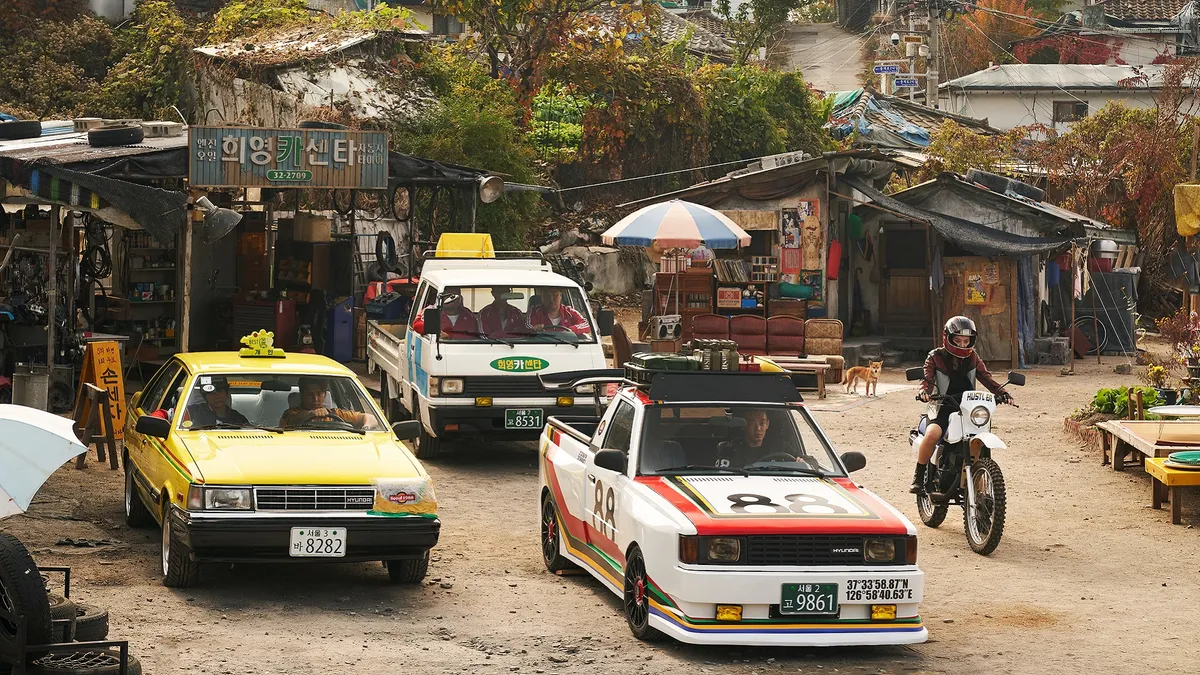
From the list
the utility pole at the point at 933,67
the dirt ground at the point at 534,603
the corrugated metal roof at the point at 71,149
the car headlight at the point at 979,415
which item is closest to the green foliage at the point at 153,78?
the corrugated metal roof at the point at 71,149

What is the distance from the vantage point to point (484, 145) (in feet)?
87.1

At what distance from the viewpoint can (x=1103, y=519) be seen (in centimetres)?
1280

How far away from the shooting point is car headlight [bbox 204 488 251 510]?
888 cm

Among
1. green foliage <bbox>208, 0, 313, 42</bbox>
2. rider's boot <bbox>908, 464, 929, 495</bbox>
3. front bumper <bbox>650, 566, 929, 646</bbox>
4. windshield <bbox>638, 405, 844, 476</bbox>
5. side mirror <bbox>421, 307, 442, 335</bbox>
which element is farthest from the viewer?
green foliage <bbox>208, 0, 313, 42</bbox>

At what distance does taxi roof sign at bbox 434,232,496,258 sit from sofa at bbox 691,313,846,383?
5765 mm

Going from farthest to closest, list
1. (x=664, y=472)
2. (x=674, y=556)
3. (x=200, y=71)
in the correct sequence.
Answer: (x=200, y=71) → (x=664, y=472) → (x=674, y=556)

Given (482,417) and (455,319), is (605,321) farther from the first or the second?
(482,417)

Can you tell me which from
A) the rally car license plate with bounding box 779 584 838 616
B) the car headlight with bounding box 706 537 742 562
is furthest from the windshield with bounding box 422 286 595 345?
the rally car license plate with bounding box 779 584 838 616

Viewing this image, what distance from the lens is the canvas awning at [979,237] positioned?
24469 millimetres

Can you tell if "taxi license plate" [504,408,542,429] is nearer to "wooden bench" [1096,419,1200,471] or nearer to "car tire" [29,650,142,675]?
"wooden bench" [1096,419,1200,471]

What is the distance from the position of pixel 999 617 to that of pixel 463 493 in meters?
5.69

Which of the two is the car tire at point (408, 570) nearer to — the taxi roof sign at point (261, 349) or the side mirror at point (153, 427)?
the side mirror at point (153, 427)

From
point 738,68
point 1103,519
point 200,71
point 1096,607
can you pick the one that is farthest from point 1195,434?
point 738,68

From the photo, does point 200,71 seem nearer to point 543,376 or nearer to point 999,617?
point 543,376
